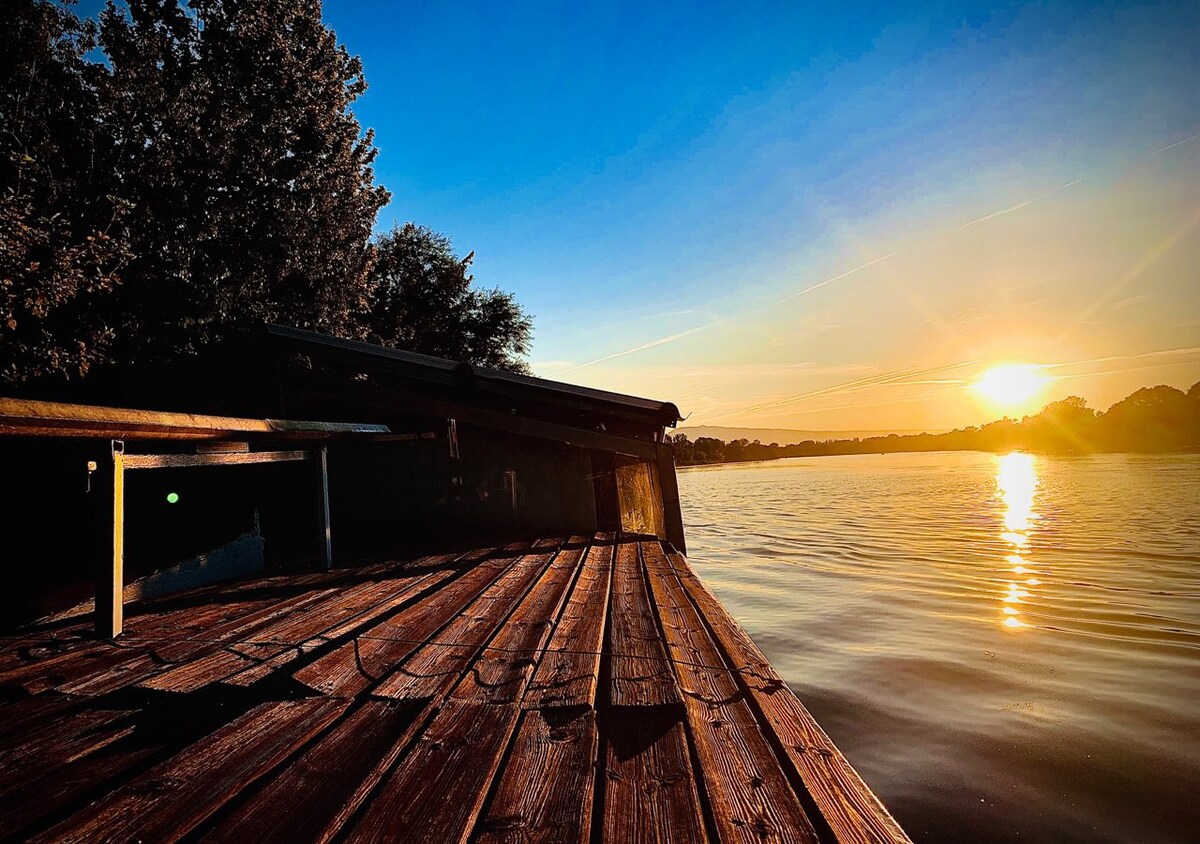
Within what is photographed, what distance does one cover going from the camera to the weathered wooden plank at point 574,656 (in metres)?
2.48

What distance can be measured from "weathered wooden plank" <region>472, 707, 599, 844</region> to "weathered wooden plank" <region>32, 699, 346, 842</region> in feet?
3.02

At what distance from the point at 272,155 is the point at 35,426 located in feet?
52.5

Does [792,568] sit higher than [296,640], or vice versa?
[296,640]

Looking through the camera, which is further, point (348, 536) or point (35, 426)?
point (348, 536)

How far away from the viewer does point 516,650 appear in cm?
318

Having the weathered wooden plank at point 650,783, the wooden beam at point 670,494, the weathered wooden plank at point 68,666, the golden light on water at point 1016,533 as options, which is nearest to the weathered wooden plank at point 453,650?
the weathered wooden plank at point 650,783

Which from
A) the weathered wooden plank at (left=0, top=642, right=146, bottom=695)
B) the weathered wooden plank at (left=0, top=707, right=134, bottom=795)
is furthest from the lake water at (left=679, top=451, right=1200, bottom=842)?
the weathered wooden plank at (left=0, top=642, right=146, bottom=695)

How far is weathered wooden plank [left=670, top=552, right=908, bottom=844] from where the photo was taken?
159 cm

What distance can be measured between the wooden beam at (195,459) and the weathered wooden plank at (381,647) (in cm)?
236

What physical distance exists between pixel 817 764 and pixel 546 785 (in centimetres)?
101

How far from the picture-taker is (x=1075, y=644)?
5.06 metres

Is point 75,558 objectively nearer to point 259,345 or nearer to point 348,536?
point 348,536

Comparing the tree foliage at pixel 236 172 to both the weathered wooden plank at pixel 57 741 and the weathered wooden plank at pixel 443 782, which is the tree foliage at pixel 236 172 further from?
the weathered wooden plank at pixel 443 782

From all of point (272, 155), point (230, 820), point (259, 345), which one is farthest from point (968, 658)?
point (272, 155)
